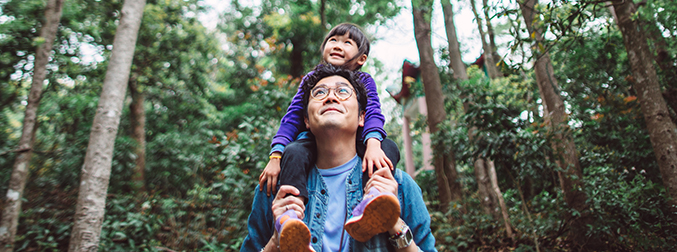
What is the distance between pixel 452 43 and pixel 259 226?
25.9ft

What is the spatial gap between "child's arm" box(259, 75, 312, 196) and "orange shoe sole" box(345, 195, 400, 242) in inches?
19.8

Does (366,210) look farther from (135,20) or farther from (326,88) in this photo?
(135,20)

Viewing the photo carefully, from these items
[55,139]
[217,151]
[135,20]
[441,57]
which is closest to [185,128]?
[55,139]

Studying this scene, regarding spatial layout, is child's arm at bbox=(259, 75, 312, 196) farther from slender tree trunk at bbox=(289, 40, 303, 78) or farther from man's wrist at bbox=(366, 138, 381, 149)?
slender tree trunk at bbox=(289, 40, 303, 78)

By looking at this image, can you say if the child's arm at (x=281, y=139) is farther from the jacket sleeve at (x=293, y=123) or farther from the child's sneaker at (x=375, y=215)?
the child's sneaker at (x=375, y=215)

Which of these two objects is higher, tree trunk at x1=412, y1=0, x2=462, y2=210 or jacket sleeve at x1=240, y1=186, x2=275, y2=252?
tree trunk at x1=412, y1=0, x2=462, y2=210

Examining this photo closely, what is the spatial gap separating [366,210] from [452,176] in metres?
6.48

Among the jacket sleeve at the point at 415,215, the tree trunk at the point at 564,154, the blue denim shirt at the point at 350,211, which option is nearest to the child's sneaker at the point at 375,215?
the blue denim shirt at the point at 350,211

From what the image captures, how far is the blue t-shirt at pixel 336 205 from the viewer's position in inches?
60.7

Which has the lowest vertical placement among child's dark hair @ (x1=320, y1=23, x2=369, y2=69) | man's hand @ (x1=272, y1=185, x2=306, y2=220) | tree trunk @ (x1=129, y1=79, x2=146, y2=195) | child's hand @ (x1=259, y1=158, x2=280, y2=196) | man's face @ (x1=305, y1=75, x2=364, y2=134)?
man's hand @ (x1=272, y1=185, x2=306, y2=220)

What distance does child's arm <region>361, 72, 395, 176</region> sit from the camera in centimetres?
158

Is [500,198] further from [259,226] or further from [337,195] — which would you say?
[259,226]

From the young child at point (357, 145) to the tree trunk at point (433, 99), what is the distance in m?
5.44

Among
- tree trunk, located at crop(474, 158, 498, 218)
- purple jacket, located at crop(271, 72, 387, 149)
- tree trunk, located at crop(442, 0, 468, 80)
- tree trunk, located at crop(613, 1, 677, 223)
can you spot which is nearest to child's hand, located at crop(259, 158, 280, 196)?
purple jacket, located at crop(271, 72, 387, 149)
